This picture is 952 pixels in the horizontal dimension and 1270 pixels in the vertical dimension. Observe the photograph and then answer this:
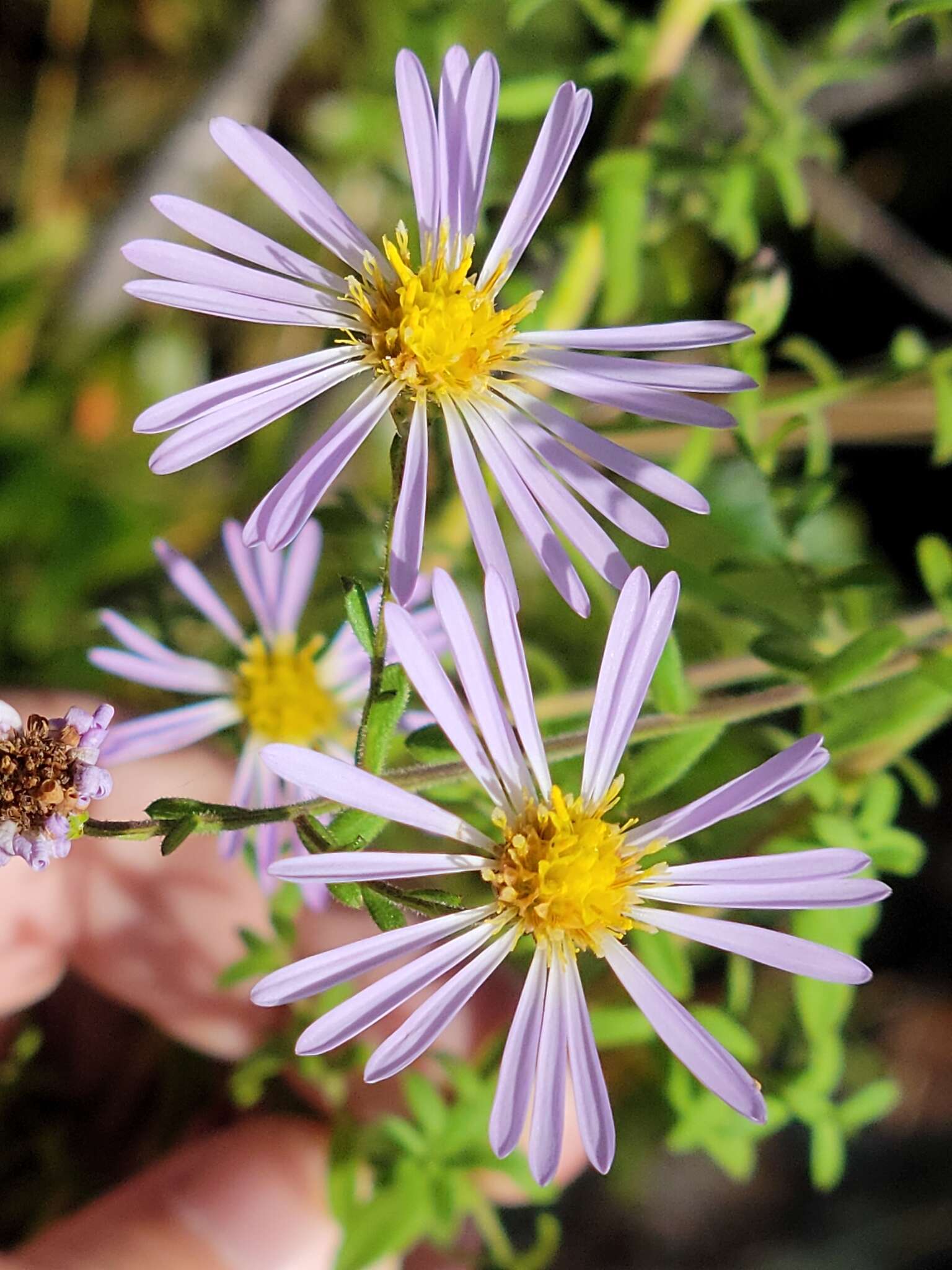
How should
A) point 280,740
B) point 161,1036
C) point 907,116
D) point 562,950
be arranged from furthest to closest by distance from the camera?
point 907,116 < point 161,1036 < point 280,740 < point 562,950

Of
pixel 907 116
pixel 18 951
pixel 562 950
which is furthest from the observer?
pixel 907 116

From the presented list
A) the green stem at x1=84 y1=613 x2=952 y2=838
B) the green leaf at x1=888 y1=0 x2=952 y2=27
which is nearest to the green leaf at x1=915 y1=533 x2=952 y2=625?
the green stem at x1=84 y1=613 x2=952 y2=838

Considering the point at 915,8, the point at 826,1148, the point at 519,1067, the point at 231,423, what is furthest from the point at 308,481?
the point at 826,1148

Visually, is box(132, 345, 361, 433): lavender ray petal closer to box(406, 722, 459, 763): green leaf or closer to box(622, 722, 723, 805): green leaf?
box(406, 722, 459, 763): green leaf

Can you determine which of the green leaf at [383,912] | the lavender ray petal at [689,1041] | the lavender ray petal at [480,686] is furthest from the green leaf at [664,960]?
the green leaf at [383,912]

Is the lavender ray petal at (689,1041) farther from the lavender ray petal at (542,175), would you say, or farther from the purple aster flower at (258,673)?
the lavender ray petal at (542,175)

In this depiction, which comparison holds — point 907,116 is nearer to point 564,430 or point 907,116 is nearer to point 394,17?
point 394,17

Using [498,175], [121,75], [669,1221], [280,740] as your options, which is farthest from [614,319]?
[669,1221]
